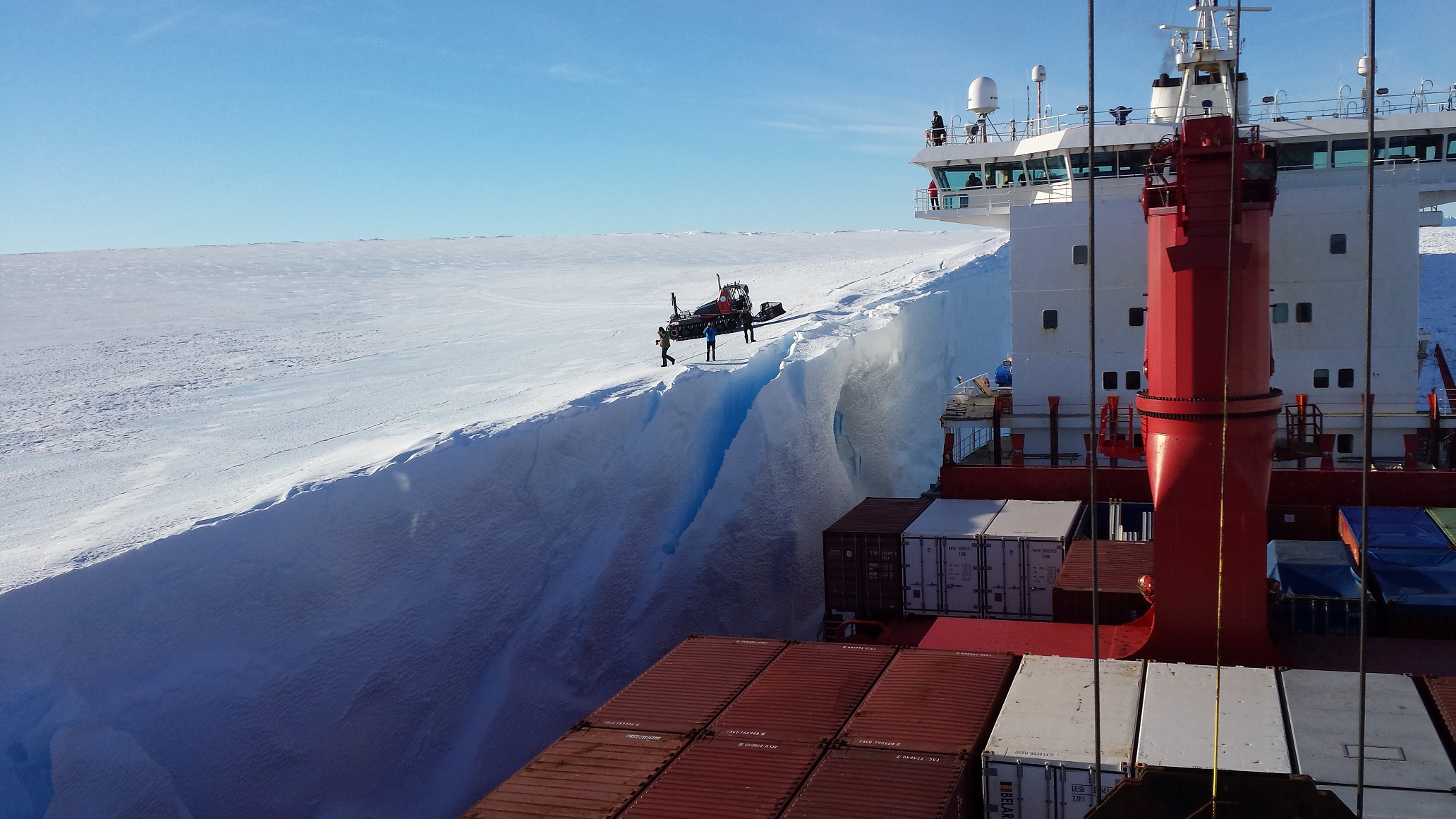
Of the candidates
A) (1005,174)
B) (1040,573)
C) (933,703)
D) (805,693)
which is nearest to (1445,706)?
(933,703)

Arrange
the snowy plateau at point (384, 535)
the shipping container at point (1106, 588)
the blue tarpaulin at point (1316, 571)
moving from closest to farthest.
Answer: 1. the snowy plateau at point (384, 535)
2. the blue tarpaulin at point (1316, 571)
3. the shipping container at point (1106, 588)

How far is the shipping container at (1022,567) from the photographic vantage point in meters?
11.6

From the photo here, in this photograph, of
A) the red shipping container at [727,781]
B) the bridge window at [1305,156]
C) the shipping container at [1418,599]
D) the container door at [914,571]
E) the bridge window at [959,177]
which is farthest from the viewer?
the bridge window at [959,177]

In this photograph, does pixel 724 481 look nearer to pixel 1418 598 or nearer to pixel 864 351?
pixel 864 351

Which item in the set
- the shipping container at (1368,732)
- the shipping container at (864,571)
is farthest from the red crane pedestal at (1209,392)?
the shipping container at (864,571)

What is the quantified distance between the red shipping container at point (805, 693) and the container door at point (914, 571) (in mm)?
3340

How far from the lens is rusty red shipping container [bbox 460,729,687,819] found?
6.36 meters

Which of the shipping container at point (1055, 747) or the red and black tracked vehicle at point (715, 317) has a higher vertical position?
the red and black tracked vehicle at point (715, 317)

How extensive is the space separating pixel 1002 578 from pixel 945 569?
69 centimetres

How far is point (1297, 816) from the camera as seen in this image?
10.8ft

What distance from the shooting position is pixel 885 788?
21.1ft

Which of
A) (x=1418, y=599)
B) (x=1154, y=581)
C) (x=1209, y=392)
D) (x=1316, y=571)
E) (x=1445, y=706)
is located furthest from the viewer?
(x=1316, y=571)

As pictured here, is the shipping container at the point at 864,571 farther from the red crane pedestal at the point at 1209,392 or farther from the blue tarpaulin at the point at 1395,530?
the blue tarpaulin at the point at 1395,530

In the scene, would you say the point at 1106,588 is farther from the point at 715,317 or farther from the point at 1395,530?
the point at 715,317
